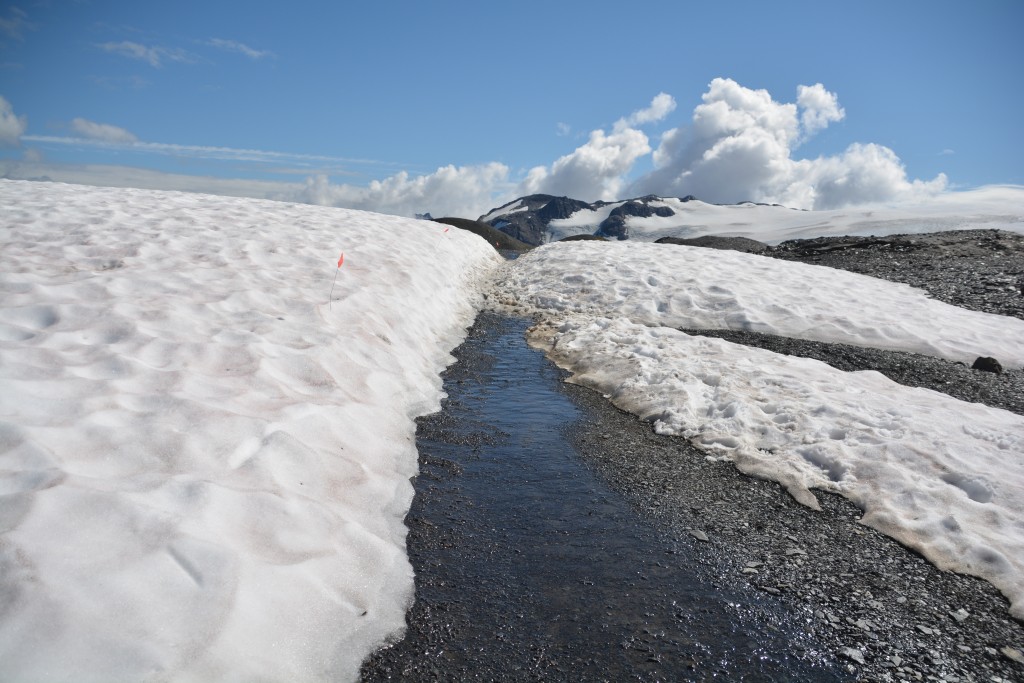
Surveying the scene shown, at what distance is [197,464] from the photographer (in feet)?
16.3

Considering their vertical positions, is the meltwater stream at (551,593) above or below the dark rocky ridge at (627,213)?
below

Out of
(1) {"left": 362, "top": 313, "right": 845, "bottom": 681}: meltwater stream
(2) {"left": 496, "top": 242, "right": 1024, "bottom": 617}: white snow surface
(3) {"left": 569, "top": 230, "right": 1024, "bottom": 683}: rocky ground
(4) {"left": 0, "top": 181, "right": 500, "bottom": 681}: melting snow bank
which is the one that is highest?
(4) {"left": 0, "top": 181, "right": 500, "bottom": 681}: melting snow bank

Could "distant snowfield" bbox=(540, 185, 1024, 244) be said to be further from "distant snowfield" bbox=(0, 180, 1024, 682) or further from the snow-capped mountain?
"distant snowfield" bbox=(0, 180, 1024, 682)

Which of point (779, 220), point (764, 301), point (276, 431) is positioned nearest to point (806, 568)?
point (276, 431)

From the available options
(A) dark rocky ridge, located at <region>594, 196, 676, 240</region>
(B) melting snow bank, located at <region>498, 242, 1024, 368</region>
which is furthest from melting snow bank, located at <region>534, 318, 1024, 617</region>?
(A) dark rocky ridge, located at <region>594, 196, 676, 240</region>

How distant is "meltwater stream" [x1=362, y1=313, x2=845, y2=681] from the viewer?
12.9 ft

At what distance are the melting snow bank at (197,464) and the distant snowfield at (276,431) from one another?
22 millimetres

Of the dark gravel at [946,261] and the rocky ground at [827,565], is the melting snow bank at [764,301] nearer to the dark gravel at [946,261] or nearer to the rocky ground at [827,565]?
the dark gravel at [946,261]

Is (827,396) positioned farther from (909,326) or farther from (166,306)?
(166,306)

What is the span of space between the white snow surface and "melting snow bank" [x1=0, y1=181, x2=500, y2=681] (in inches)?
157

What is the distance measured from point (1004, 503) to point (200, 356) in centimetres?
947

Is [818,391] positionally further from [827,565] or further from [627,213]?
[627,213]

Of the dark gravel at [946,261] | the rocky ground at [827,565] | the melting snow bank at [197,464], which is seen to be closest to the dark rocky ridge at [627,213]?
the dark gravel at [946,261]

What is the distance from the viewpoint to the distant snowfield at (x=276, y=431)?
355 cm
